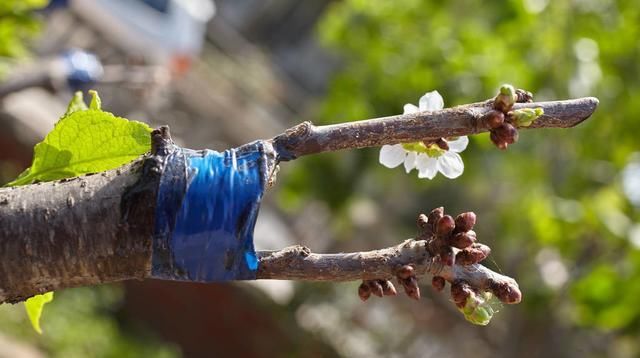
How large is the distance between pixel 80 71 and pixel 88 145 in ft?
5.31

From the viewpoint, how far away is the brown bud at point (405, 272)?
105 centimetres

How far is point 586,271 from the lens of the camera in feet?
13.0

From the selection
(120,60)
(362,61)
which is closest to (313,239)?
(120,60)

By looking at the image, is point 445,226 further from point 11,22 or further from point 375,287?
point 11,22

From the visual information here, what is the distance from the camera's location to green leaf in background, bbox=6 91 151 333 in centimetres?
116

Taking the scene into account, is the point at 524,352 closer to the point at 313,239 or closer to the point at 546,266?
the point at 546,266

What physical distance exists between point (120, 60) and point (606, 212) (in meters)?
3.98

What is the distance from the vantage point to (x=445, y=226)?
3.44 feet

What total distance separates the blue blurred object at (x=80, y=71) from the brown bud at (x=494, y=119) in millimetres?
1892

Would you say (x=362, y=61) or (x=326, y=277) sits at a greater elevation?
(x=362, y=61)

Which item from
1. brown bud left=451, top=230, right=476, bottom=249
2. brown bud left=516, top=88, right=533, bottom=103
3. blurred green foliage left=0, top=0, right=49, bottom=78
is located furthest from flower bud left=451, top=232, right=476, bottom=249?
blurred green foliage left=0, top=0, right=49, bottom=78

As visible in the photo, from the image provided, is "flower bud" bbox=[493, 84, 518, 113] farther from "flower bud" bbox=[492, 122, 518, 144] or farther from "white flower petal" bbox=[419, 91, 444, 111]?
"white flower petal" bbox=[419, 91, 444, 111]

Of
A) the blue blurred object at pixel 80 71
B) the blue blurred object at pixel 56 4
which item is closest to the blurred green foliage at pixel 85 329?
the blue blurred object at pixel 56 4

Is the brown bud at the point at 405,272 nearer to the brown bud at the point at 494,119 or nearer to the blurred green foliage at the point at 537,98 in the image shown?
the brown bud at the point at 494,119
